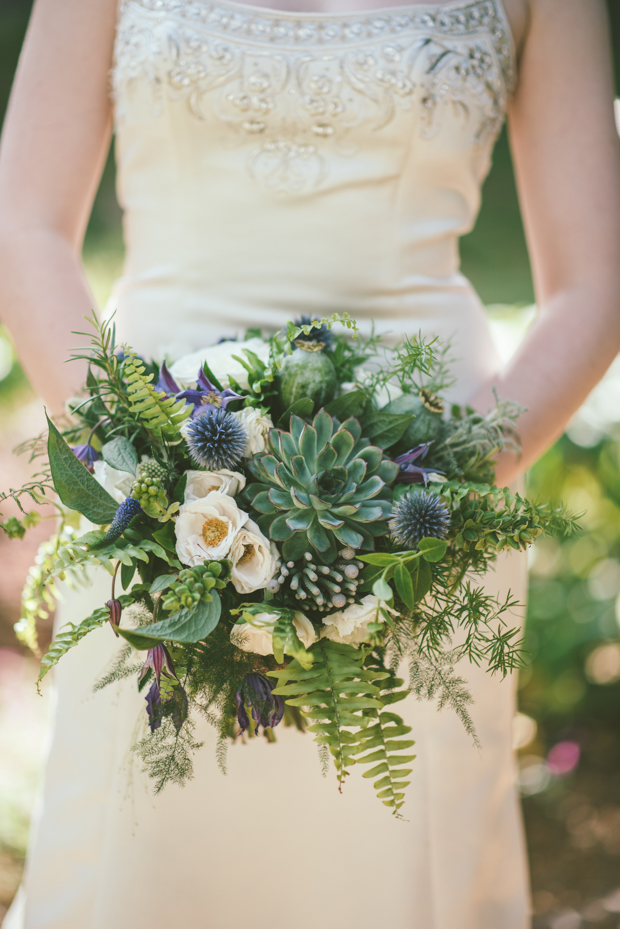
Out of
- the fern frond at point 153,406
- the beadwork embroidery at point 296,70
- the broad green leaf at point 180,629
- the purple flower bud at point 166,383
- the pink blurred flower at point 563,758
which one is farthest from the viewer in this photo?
the pink blurred flower at point 563,758

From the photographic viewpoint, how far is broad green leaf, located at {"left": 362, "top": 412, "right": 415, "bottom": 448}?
2.92 ft

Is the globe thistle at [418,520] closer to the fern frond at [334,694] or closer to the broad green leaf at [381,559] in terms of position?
the broad green leaf at [381,559]

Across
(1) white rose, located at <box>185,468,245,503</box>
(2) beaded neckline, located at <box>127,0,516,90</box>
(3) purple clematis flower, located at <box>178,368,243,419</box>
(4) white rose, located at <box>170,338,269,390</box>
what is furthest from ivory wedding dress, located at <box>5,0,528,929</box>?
(1) white rose, located at <box>185,468,245,503</box>

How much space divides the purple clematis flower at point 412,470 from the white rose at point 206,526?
0.22 m

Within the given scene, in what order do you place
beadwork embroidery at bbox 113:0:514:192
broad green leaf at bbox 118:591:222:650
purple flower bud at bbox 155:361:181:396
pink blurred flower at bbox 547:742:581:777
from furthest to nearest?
pink blurred flower at bbox 547:742:581:777, beadwork embroidery at bbox 113:0:514:192, purple flower bud at bbox 155:361:181:396, broad green leaf at bbox 118:591:222:650

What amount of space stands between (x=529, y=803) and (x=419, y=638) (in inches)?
89.6

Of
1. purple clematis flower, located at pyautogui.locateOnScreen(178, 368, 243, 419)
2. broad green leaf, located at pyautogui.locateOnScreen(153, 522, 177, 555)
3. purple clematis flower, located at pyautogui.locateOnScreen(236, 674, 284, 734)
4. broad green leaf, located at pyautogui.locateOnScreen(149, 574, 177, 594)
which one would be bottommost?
purple clematis flower, located at pyautogui.locateOnScreen(236, 674, 284, 734)

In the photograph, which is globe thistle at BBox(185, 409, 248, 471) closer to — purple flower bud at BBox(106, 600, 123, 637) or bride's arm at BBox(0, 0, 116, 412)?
purple flower bud at BBox(106, 600, 123, 637)

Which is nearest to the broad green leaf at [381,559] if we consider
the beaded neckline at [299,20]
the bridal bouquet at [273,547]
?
the bridal bouquet at [273,547]

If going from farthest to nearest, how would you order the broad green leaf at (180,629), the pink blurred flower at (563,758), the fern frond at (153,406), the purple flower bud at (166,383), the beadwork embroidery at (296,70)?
the pink blurred flower at (563,758) → the beadwork embroidery at (296,70) → the purple flower bud at (166,383) → the fern frond at (153,406) → the broad green leaf at (180,629)

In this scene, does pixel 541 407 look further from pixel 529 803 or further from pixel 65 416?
pixel 529 803

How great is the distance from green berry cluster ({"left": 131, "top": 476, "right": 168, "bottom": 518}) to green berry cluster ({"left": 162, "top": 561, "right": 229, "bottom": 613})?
8 centimetres

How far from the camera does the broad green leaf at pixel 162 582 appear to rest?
75 cm

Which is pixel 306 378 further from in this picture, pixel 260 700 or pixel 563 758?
pixel 563 758
